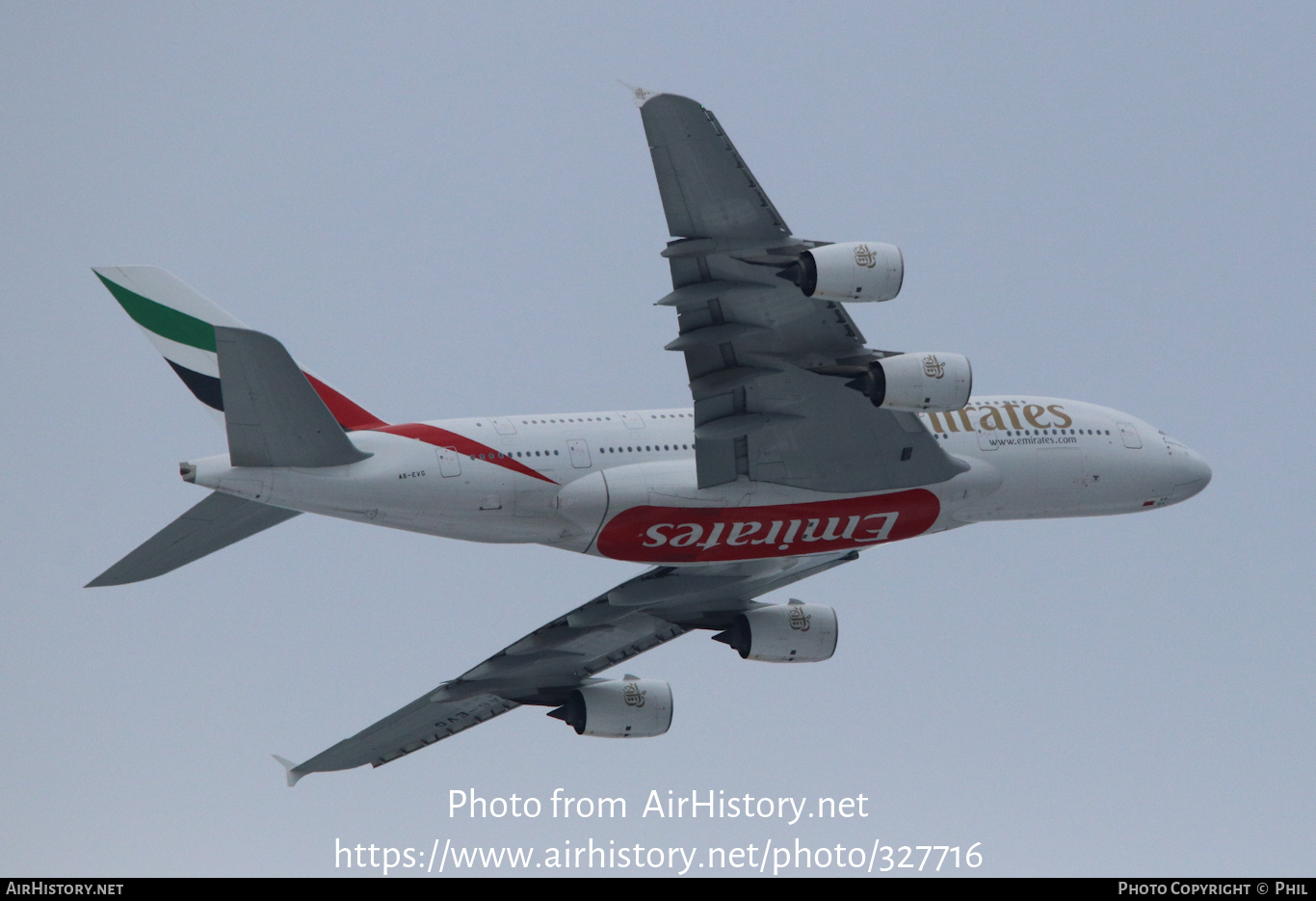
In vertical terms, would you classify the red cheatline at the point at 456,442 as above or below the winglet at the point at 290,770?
above

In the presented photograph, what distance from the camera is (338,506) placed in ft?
100

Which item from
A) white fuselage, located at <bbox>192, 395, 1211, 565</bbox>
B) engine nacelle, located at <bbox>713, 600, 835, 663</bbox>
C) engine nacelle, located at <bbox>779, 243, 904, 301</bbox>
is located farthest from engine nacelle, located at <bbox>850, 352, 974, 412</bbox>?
engine nacelle, located at <bbox>713, 600, 835, 663</bbox>

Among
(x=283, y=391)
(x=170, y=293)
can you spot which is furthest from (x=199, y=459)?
(x=170, y=293)

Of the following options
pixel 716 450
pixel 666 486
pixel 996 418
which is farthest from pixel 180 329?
pixel 996 418

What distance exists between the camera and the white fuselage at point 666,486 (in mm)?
30969

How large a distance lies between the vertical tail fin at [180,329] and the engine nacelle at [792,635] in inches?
415

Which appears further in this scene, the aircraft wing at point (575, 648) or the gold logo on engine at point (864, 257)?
the aircraft wing at point (575, 648)

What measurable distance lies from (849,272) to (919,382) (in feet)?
11.6

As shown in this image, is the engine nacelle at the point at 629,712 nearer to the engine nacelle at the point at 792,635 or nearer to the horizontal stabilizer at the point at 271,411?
the engine nacelle at the point at 792,635

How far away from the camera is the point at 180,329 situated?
3338cm

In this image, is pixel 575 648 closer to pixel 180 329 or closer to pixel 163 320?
pixel 180 329

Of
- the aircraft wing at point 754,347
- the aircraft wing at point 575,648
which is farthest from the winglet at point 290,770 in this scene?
the aircraft wing at point 754,347

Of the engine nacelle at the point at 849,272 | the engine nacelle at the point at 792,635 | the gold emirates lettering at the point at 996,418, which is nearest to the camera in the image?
the engine nacelle at the point at 849,272

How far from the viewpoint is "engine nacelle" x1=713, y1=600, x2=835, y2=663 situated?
38.5 m
